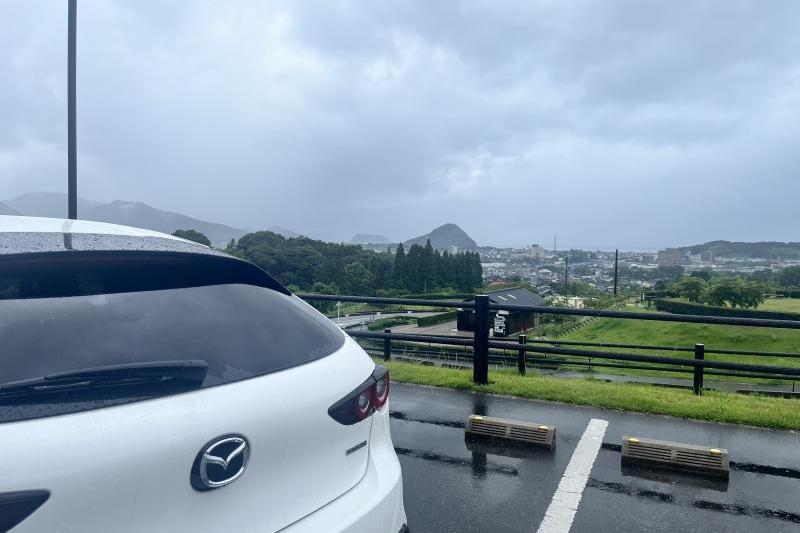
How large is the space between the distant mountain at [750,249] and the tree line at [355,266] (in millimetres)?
45406

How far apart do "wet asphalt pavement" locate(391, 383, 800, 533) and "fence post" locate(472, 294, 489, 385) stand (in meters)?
1.03

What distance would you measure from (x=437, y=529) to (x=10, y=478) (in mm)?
2705

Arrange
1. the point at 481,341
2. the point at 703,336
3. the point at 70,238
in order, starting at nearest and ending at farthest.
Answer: the point at 70,238 → the point at 481,341 → the point at 703,336

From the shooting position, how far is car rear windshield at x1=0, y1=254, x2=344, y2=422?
4.93ft

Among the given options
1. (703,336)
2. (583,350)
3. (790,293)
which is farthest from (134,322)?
(790,293)

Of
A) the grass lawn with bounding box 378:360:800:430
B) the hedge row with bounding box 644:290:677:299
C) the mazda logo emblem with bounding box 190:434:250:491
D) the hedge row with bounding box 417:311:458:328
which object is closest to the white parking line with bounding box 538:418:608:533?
the grass lawn with bounding box 378:360:800:430

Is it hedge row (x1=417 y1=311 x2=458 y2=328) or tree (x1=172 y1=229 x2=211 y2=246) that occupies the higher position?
tree (x1=172 y1=229 x2=211 y2=246)

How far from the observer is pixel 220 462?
1.61 meters

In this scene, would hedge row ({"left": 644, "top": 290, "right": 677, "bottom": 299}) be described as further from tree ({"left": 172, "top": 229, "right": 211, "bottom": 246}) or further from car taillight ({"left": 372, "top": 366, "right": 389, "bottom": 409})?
car taillight ({"left": 372, "top": 366, "right": 389, "bottom": 409})

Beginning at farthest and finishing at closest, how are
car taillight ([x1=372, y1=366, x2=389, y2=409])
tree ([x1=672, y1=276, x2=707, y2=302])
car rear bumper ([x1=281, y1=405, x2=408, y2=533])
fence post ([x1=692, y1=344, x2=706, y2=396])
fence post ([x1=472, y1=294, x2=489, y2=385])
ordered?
1. tree ([x1=672, y1=276, x2=707, y2=302])
2. fence post ([x1=692, y1=344, x2=706, y2=396])
3. fence post ([x1=472, y1=294, x2=489, y2=385])
4. car taillight ([x1=372, y1=366, x2=389, y2=409])
5. car rear bumper ([x1=281, y1=405, x2=408, y2=533])

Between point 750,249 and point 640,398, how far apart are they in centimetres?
8458

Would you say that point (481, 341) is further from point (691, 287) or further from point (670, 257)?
point (670, 257)

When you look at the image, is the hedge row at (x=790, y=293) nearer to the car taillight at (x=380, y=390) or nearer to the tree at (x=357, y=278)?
the tree at (x=357, y=278)

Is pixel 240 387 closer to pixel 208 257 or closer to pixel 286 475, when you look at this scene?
pixel 286 475
